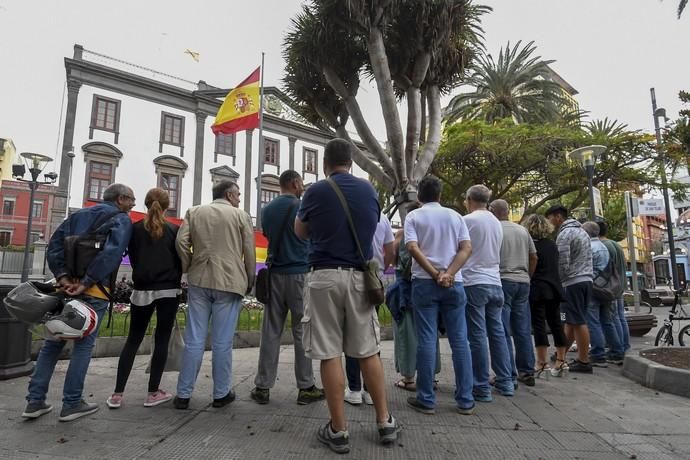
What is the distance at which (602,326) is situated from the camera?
5707mm

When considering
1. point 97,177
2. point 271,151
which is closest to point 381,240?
point 97,177

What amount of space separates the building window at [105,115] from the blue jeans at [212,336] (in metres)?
26.2

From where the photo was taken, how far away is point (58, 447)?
259 centimetres

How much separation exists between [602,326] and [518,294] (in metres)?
2.24

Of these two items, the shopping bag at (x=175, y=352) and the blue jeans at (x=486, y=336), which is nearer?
the shopping bag at (x=175, y=352)

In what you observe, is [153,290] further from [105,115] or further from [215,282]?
[105,115]

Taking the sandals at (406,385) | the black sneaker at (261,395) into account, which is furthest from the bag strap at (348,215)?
the sandals at (406,385)

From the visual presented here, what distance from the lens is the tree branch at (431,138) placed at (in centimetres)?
980

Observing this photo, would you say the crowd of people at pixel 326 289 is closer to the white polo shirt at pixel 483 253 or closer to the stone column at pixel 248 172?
the white polo shirt at pixel 483 253

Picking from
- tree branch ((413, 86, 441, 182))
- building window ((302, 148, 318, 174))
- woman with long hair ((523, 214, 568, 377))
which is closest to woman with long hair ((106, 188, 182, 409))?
woman with long hair ((523, 214, 568, 377))

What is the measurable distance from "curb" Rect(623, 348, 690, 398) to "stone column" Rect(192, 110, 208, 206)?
26.9 m

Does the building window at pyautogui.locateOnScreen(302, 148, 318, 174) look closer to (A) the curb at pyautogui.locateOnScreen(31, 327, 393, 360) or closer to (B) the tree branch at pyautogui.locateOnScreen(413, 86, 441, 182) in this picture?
(B) the tree branch at pyautogui.locateOnScreen(413, 86, 441, 182)

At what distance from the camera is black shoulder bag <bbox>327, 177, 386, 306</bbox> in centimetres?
276

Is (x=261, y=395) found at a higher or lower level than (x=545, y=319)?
lower
